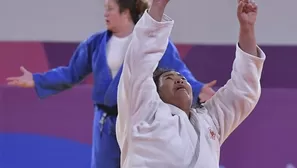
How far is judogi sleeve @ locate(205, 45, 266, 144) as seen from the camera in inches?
62.9

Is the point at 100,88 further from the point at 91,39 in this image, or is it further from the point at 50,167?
the point at 50,167

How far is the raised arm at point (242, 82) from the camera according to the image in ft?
5.22

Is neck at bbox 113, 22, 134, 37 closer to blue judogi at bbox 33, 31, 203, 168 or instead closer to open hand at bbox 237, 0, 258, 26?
blue judogi at bbox 33, 31, 203, 168

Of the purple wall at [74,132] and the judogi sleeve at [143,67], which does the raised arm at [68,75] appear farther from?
the judogi sleeve at [143,67]

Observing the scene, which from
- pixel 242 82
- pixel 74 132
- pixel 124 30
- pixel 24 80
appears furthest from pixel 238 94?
pixel 74 132

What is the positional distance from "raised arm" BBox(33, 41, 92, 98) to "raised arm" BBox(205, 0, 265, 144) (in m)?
0.91

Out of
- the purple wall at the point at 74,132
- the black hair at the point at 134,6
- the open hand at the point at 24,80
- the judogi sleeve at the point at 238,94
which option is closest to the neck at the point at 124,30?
the black hair at the point at 134,6

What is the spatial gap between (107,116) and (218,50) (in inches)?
39.1

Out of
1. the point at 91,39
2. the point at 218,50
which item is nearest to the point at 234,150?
the point at 218,50

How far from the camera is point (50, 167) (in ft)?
9.35

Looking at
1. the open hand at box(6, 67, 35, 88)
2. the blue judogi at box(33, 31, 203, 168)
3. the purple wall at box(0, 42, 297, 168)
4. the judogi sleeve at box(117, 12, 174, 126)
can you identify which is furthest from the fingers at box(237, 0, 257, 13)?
the purple wall at box(0, 42, 297, 168)

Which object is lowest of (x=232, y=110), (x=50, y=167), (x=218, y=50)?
(x=50, y=167)

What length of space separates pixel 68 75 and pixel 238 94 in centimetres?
102

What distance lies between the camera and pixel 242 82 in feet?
5.26
